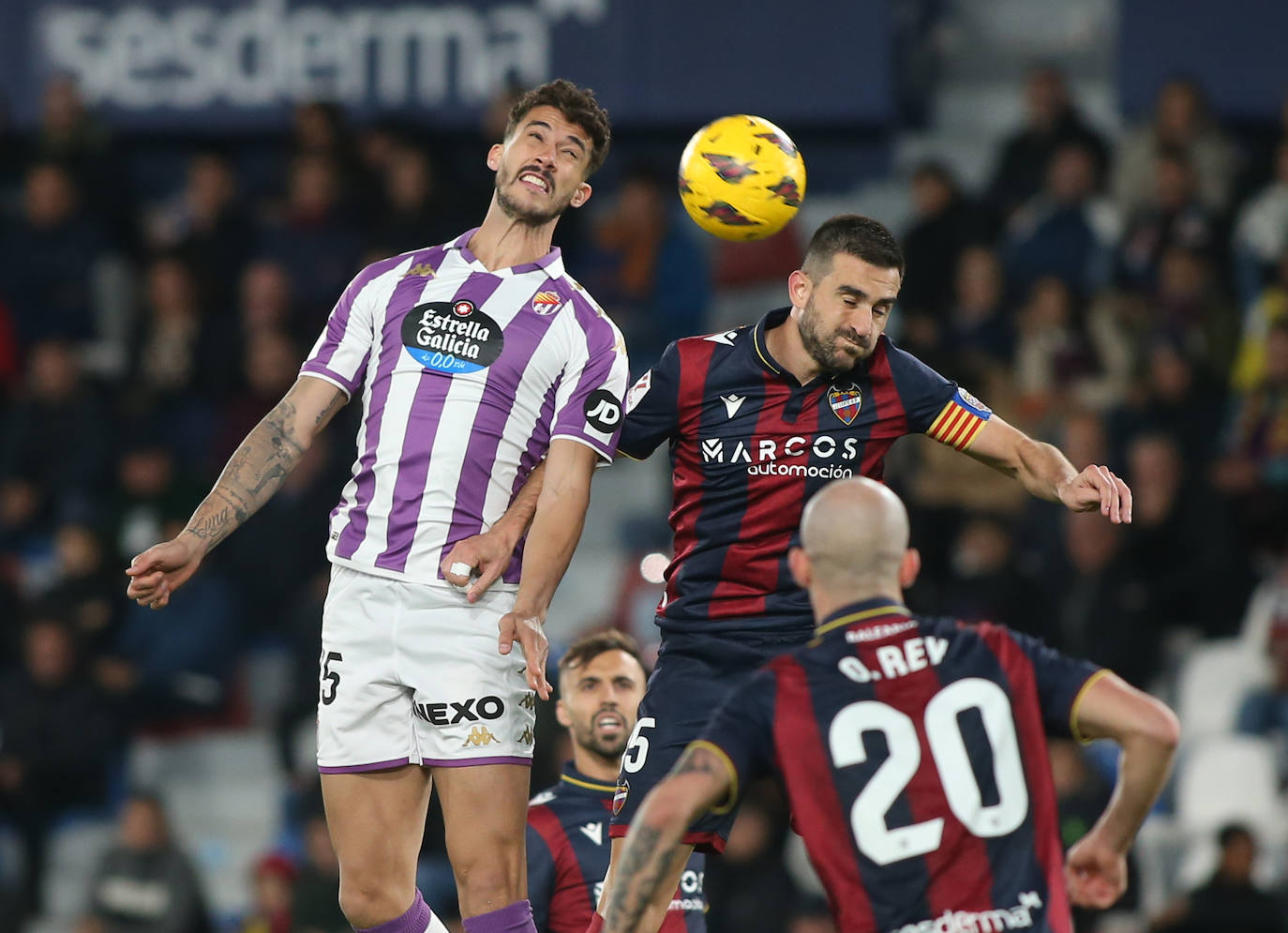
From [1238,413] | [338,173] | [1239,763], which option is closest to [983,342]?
[1238,413]

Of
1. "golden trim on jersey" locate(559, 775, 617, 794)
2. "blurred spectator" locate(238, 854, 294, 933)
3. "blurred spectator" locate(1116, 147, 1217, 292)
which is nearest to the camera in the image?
"golden trim on jersey" locate(559, 775, 617, 794)

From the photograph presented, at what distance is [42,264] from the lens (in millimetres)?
13656

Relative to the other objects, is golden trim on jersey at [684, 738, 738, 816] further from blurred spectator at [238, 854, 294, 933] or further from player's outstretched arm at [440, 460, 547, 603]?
blurred spectator at [238, 854, 294, 933]

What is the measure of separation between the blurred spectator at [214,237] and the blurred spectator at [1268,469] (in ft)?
21.9

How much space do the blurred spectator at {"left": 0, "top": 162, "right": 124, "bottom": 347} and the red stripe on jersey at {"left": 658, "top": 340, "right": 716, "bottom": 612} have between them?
8.72 m

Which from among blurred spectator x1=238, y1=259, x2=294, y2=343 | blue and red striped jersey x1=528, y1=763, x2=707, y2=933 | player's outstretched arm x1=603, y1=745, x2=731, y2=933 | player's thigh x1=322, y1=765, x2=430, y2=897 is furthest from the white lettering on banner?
player's outstretched arm x1=603, y1=745, x2=731, y2=933

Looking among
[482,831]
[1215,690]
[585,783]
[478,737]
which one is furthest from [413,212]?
[482,831]

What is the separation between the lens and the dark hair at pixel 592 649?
6797 millimetres

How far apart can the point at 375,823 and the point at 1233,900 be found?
5083mm

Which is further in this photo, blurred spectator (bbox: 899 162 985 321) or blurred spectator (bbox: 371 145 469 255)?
blurred spectator (bbox: 371 145 469 255)

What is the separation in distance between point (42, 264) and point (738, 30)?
5.01 meters

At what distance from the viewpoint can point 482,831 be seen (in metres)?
5.67

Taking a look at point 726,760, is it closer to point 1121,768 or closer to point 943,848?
point 943,848

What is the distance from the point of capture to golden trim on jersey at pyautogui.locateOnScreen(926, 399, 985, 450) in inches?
231
